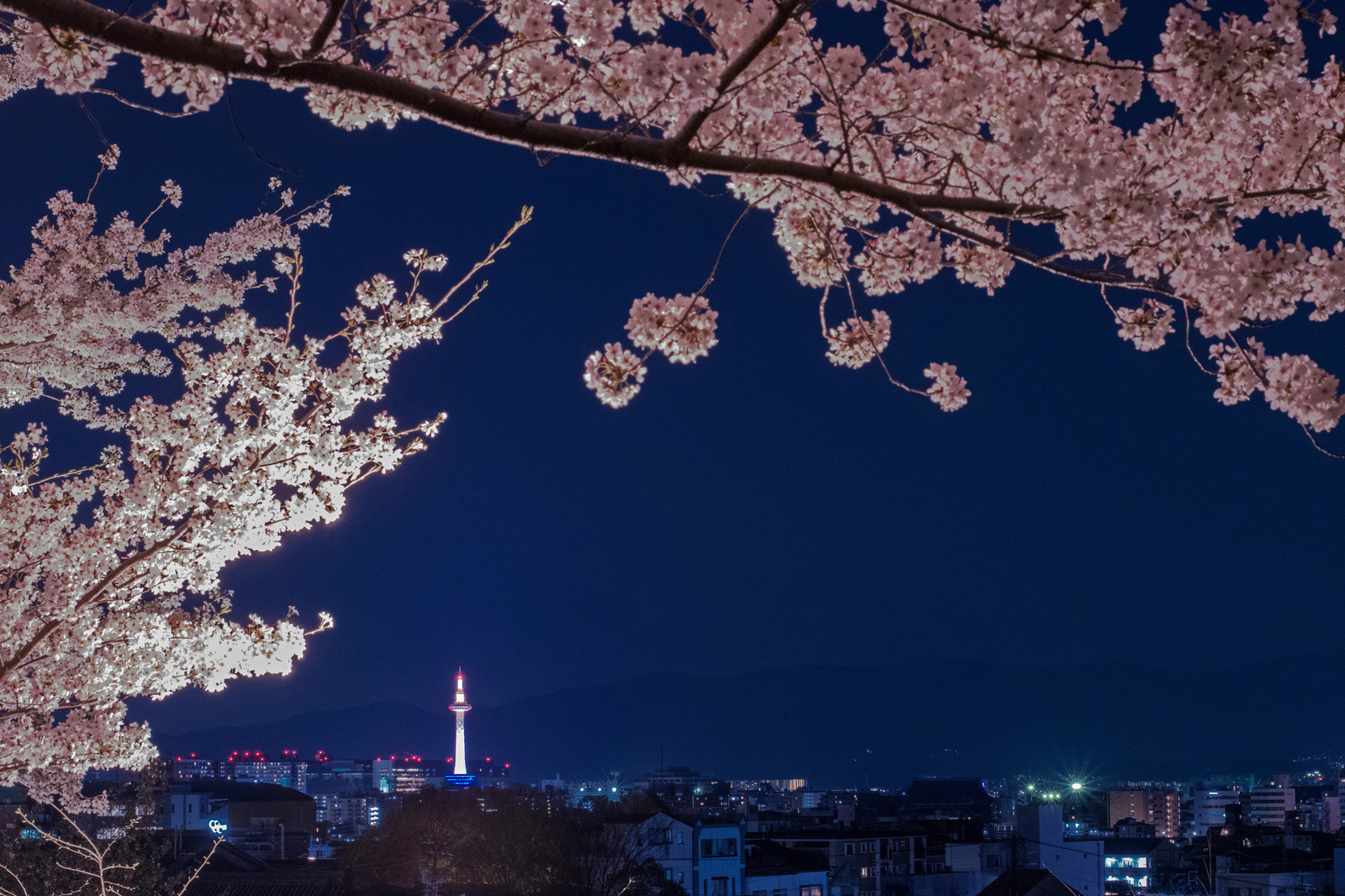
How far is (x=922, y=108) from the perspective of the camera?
10.9 feet

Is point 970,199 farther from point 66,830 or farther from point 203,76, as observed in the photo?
point 66,830

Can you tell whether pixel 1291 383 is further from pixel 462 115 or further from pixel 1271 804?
pixel 1271 804

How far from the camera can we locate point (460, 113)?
258cm

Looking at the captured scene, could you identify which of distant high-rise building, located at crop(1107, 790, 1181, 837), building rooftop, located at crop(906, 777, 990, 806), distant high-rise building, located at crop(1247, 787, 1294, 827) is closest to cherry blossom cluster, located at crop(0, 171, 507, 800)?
building rooftop, located at crop(906, 777, 990, 806)

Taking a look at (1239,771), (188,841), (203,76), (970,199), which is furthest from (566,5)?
(1239,771)

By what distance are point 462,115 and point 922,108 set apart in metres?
1.55

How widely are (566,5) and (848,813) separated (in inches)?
1827

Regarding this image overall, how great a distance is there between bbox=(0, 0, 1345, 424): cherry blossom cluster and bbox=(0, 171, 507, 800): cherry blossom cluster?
53.4 inches

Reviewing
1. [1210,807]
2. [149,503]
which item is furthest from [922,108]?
[1210,807]

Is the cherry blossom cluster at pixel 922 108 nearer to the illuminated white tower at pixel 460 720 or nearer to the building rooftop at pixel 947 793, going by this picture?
the building rooftop at pixel 947 793

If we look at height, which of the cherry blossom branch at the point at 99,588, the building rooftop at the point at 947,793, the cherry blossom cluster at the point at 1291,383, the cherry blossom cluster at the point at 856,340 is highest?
the cherry blossom cluster at the point at 856,340

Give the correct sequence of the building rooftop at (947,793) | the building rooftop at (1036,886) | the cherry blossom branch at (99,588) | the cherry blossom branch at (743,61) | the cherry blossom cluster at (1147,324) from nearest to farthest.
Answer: the cherry blossom branch at (743,61) → the cherry blossom cluster at (1147,324) → the cherry blossom branch at (99,588) → the building rooftop at (1036,886) → the building rooftop at (947,793)

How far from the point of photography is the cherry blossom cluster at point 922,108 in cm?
253

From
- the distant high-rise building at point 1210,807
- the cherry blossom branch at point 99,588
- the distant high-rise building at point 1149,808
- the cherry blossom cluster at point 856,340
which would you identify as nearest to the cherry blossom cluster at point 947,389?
the cherry blossom cluster at point 856,340
